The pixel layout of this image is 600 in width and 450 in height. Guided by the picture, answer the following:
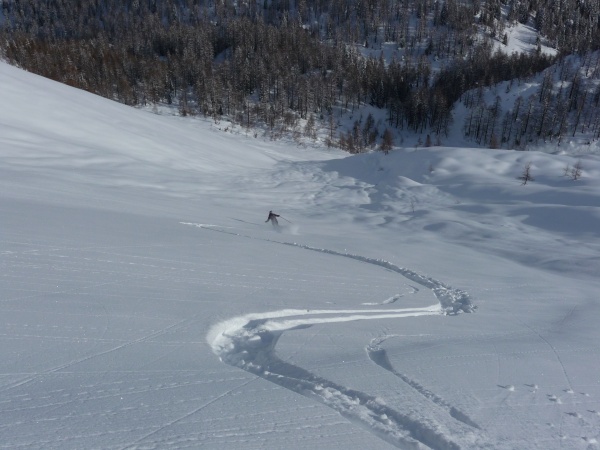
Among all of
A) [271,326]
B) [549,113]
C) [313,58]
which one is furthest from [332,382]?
[313,58]


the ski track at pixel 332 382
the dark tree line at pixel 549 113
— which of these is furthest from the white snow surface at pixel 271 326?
the dark tree line at pixel 549 113

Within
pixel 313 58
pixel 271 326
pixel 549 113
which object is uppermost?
pixel 313 58

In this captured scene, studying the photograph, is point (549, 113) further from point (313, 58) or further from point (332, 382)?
point (332, 382)

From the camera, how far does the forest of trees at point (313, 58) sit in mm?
70375

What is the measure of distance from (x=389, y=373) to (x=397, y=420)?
78 centimetres

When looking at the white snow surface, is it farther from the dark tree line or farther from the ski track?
the dark tree line

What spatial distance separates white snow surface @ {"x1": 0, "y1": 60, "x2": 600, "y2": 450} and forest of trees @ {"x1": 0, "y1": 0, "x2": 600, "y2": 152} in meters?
51.3

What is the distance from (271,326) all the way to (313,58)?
320ft

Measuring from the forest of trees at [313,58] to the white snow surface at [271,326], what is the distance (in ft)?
168

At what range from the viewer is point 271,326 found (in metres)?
5.24

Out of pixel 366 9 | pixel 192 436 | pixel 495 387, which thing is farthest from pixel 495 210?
pixel 366 9

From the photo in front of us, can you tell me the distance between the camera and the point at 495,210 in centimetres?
1808

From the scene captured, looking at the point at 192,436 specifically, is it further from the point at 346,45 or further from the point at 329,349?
the point at 346,45

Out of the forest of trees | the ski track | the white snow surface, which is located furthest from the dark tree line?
the ski track
